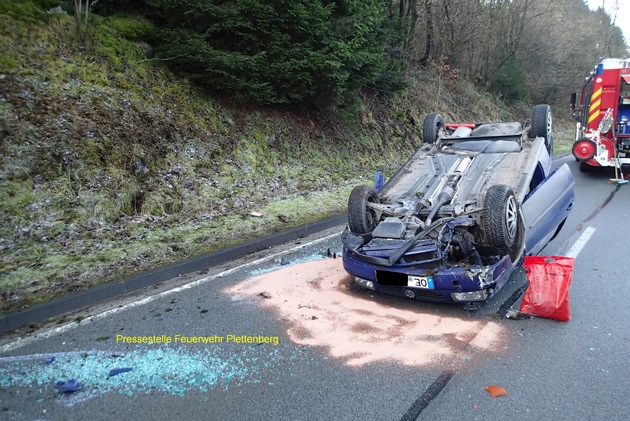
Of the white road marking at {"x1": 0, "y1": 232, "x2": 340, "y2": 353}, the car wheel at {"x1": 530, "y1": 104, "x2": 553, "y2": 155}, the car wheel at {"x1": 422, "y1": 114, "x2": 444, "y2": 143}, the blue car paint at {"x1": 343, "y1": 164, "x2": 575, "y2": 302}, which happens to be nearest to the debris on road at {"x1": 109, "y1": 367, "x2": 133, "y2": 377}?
the white road marking at {"x1": 0, "y1": 232, "x2": 340, "y2": 353}

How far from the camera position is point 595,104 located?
1181cm

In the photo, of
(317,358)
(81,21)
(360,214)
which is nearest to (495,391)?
(317,358)

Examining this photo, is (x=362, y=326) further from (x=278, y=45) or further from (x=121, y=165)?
(x=278, y=45)

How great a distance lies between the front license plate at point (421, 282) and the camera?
3852mm

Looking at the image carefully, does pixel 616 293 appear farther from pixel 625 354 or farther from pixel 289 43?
pixel 289 43

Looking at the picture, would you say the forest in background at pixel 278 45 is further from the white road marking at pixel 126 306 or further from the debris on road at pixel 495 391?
the debris on road at pixel 495 391

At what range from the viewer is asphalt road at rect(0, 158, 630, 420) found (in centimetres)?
280

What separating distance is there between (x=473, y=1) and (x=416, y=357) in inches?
861

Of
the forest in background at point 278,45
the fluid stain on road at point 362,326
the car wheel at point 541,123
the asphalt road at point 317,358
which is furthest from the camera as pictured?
the forest in background at point 278,45

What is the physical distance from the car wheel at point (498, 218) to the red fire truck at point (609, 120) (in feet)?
28.8

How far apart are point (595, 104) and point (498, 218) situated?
10270 millimetres

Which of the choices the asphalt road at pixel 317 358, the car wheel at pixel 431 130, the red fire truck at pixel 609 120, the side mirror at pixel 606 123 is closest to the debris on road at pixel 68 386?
the asphalt road at pixel 317 358

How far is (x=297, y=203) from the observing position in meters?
8.19

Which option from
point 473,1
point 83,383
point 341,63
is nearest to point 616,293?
point 83,383
